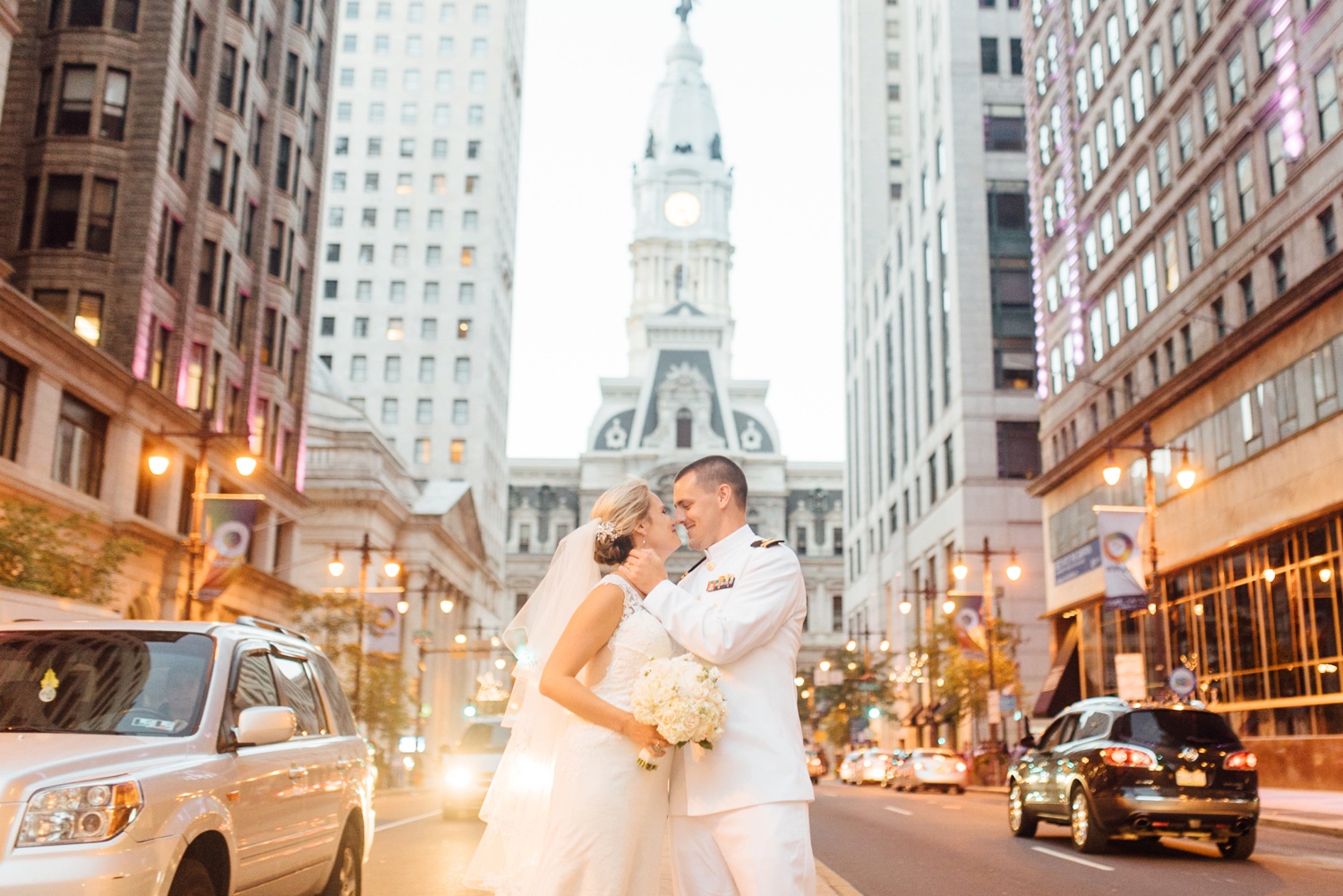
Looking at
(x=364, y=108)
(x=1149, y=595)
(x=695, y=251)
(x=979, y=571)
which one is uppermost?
(x=695, y=251)

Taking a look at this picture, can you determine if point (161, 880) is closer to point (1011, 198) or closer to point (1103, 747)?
point (1103, 747)

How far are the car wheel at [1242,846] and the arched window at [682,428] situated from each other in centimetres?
12304

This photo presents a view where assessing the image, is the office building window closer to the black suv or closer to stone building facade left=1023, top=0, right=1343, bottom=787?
stone building facade left=1023, top=0, right=1343, bottom=787

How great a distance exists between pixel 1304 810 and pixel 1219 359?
1600cm

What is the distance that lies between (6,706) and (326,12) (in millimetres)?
55435

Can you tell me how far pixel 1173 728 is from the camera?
55.5 feet

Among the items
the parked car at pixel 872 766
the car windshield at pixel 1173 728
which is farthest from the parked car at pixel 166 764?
the parked car at pixel 872 766

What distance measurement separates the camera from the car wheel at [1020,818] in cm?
1953

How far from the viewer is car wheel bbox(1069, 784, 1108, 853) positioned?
17.1 metres

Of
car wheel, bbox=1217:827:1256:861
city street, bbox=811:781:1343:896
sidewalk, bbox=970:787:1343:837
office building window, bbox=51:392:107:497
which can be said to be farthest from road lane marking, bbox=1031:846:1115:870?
office building window, bbox=51:392:107:497

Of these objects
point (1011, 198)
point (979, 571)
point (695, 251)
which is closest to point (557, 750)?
point (979, 571)

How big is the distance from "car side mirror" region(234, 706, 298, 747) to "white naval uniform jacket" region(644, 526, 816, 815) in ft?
10.2

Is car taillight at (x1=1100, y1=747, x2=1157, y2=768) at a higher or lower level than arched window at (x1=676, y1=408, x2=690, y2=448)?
lower

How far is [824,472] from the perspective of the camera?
145500 mm
